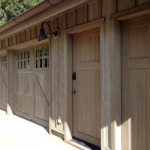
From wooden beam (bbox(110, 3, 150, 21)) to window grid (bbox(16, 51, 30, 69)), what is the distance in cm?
337

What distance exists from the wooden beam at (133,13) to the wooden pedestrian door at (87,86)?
1.83 ft

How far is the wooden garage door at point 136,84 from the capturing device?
8.21ft

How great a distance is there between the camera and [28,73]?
5359 mm

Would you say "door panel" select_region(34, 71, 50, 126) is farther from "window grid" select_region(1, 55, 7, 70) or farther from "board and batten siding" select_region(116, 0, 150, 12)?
"board and batten siding" select_region(116, 0, 150, 12)

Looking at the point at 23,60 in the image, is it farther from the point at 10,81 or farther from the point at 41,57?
the point at 41,57

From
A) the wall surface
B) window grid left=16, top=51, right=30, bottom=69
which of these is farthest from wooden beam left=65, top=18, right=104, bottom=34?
window grid left=16, top=51, right=30, bottom=69

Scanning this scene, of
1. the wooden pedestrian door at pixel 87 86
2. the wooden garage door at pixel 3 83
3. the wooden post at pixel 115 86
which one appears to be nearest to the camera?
the wooden post at pixel 115 86

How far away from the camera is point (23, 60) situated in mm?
5617

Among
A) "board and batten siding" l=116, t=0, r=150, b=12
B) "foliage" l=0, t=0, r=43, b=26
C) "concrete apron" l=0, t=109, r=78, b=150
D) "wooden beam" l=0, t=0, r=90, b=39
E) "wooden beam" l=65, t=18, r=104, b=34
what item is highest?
"foliage" l=0, t=0, r=43, b=26

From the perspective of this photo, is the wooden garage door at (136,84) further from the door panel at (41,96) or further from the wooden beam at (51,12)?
the door panel at (41,96)

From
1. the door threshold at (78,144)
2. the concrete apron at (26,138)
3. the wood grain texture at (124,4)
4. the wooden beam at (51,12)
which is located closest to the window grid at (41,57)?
the wooden beam at (51,12)

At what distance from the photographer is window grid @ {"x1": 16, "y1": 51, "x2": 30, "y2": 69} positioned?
5.44m

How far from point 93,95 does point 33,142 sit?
153 centimetres

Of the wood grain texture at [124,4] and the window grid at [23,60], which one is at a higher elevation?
the wood grain texture at [124,4]
